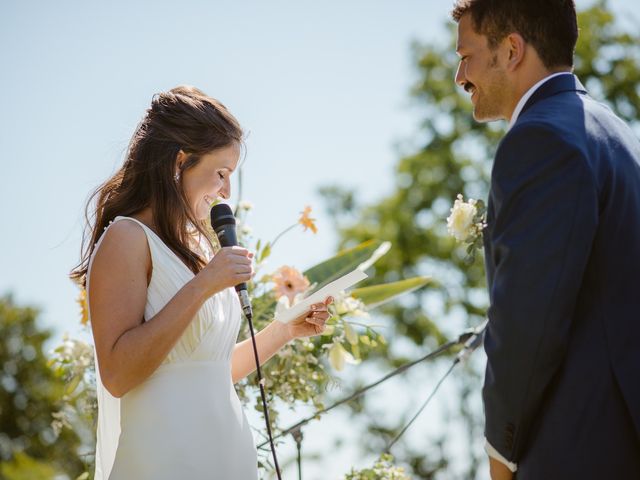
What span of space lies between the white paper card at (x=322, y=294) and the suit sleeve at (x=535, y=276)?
71cm

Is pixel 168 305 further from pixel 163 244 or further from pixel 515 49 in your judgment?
pixel 515 49

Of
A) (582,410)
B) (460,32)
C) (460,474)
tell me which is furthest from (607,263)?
(460,474)

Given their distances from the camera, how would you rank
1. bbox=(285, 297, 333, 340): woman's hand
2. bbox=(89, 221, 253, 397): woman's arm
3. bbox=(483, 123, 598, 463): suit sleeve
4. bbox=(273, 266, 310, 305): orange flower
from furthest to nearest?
bbox=(273, 266, 310, 305): orange flower → bbox=(285, 297, 333, 340): woman's hand → bbox=(89, 221, 253, 397): woman's arm → bbox=(483, 123, 598, 463): suit sleeve

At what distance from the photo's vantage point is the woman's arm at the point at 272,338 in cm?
337

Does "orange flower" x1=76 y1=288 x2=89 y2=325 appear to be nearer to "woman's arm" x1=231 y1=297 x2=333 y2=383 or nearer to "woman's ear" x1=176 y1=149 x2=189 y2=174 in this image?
"woman's arm" x1=231 y1=297 x2=333 y2=383

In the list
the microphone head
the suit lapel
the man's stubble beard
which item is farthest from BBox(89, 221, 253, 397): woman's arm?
the suit lapel

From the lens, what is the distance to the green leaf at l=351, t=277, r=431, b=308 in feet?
16.1

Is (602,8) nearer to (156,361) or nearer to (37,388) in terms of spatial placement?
(37,388)

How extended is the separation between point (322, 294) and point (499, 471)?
928mm

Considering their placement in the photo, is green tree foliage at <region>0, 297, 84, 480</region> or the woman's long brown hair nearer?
the woman's long brown hair

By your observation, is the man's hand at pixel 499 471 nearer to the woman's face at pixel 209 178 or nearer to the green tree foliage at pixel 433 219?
the woman's face at pixel 209 178

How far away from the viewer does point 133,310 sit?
2.79 m

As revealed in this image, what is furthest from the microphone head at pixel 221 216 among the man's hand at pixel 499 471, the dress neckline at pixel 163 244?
the man's hand at pixel 499 471

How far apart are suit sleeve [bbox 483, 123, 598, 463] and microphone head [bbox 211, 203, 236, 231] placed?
1.17 meters
